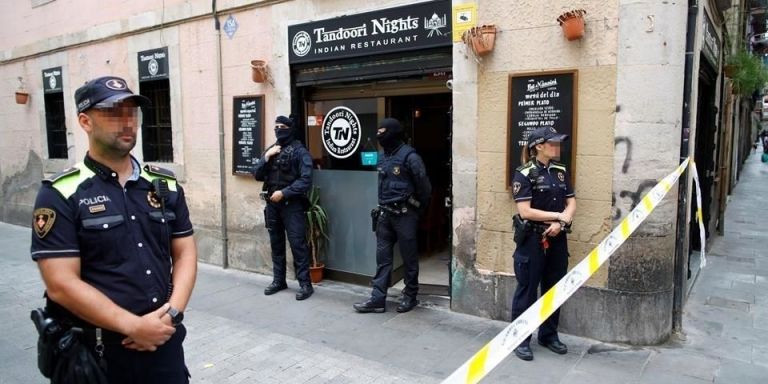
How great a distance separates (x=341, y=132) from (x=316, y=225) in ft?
3.77

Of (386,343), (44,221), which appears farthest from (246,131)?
(44,221)

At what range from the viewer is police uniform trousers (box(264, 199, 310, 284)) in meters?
6.00

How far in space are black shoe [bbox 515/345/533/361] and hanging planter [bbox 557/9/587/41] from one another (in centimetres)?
255

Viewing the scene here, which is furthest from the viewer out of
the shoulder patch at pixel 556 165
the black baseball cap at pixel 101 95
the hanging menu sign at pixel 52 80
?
the hanging menu sign at pixel 52 80

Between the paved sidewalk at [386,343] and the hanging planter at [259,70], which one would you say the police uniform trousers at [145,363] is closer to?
the paved sidewalk at [386,343]

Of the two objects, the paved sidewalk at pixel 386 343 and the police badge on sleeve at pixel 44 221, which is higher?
the police badge on sleeve at pixel 44 221

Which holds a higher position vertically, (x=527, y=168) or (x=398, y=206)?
(x=527, y=168)

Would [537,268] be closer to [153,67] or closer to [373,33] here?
[373,33]

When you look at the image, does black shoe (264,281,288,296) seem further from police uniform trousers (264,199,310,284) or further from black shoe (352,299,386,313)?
black shoe (352,299,386,313)

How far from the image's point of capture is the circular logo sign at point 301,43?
20.8 feet

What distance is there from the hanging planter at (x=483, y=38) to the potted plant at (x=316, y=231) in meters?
2.63

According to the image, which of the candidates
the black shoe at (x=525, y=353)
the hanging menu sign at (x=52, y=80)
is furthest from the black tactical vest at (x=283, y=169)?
the hanging menu sign at (x=52, y=80)

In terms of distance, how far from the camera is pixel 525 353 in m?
4.27

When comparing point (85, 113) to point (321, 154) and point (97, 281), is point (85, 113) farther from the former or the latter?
point (321, 154)
